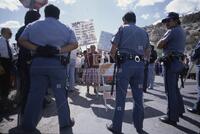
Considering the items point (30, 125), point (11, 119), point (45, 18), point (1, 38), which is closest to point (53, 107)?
point (11, 119)

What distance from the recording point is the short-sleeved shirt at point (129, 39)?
213 inches

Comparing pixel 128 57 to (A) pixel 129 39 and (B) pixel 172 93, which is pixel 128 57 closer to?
(A) pixel 129 39

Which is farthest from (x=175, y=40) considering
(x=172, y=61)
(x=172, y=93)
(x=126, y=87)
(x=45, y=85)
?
(x=45, y=85)

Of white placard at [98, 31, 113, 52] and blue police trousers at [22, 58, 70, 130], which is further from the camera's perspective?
A: white placard at [98, 31, 113, 52]

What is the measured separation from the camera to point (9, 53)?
27.5 feet

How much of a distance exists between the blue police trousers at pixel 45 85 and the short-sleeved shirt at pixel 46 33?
0.99 feet

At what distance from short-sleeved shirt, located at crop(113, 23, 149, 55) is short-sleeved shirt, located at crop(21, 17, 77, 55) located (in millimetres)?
1057

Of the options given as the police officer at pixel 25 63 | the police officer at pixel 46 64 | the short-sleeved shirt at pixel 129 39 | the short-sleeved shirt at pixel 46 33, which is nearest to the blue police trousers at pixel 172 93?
the short-sleeved shirt at pixel 129 39

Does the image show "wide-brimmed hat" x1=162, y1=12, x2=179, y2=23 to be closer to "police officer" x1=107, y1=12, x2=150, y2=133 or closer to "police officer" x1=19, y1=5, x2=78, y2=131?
"police officer" x1=107, y1=12, x2=150, y2=133

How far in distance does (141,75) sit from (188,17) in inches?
2952

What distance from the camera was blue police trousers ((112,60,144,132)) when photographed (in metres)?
5.40

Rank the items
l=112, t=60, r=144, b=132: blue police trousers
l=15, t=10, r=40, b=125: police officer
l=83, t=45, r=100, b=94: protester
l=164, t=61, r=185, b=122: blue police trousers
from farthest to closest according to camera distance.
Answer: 1. l=83, t=45, r=100, b=94: protester
2. l=164, t=61, r=185, b=122: blue police trousers
3. l=15, t=10, r=40, b=125: police officer
4. l=112, t=60, r=144, b=132: blue police trousers

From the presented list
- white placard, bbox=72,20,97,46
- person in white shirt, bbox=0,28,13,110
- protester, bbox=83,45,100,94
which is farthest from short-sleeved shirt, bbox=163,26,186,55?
white placard, bbox=72,20,97,46

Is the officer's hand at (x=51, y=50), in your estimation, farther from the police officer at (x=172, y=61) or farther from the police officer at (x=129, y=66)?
the police officer at (x=172, y=61)
